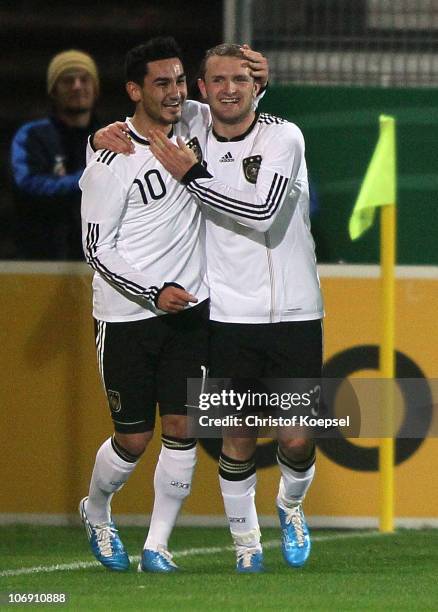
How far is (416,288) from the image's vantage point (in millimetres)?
8156

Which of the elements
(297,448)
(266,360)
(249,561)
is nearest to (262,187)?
(266,360)

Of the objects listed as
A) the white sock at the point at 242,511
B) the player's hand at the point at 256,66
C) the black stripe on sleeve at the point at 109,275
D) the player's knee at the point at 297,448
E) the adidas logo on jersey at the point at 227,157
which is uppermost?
the player's hand at the point at 256,66

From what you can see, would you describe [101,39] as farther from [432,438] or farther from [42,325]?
[432,438]

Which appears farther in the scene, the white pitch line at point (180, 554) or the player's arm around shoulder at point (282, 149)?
the white pitch line at point (180, 554)

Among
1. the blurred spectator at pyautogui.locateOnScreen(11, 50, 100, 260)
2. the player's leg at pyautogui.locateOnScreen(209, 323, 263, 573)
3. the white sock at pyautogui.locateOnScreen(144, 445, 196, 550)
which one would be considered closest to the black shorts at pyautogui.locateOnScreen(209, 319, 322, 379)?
the player's leg at pyautogui.locateOnScreen(209, 323, 263, 573)

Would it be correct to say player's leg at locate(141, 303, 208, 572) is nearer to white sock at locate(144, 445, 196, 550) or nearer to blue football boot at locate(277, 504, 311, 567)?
white sock at locate(144, 445, 196, 550)

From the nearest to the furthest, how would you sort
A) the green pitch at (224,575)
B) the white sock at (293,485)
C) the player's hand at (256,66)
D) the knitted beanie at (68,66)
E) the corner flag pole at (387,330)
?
the green pitch at (224,575) < the player's hand at (256,66) < the white sock at (293,485) < the corner flag pole at (387,330) < the knitted beanie at (68,66)

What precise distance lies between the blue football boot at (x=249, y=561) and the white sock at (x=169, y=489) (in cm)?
30

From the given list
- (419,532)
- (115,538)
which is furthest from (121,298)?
(419,532)

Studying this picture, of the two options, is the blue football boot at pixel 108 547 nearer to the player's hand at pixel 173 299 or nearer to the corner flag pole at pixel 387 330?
the player's hand at pixel 173 299

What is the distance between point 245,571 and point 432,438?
1.83 m

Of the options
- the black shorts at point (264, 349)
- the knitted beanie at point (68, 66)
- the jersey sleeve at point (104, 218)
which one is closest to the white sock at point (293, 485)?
the black shorts at point (264, 349)

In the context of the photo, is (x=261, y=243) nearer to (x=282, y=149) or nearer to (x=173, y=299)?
(x=282, y=149)

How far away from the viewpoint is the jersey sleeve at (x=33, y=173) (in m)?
8.39
